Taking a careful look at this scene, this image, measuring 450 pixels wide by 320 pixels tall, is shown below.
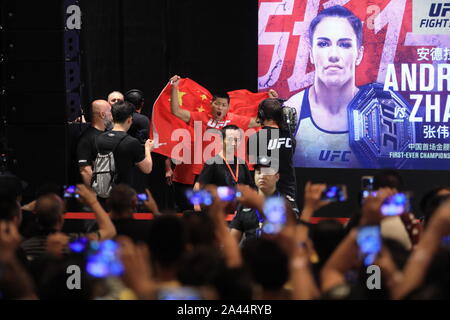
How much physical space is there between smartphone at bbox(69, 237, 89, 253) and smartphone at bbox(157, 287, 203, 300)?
0.96 metres

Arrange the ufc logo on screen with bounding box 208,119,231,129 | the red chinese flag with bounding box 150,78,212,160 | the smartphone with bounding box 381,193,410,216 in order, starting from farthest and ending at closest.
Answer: the red chinese flag with bounding box 150,78,212,160 → the ufc logo on screen with bounding box 208,119,231,129 → the smartphone with bounding box 381,193,410,216

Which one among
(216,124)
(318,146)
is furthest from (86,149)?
(318,146)

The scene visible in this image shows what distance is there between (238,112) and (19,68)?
2.57m

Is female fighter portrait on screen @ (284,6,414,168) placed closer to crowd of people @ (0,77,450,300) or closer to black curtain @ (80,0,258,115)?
black curtain @ (80,0,258,115)

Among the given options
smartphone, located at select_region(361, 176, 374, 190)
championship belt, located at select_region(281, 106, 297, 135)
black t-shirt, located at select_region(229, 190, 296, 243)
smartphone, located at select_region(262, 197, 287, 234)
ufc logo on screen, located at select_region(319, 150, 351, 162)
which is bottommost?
ufc logo on screen, located at select_region(319, 150, 351, 162)

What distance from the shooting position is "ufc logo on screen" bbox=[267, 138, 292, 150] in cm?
624

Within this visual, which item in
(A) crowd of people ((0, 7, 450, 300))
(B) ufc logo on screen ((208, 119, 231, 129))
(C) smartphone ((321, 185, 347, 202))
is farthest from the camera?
Answer: (B) ufc logo on screen ((208, 119, 231, 129))

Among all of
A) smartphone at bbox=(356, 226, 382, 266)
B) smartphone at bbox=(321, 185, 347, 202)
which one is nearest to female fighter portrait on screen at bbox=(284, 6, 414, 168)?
smartphone at bbox=(321, 185, 347, 202)

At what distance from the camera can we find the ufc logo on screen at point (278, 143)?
20.5 feet

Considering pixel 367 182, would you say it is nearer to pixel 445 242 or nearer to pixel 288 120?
pixel 288 120

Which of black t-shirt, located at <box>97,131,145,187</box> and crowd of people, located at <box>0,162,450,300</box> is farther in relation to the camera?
black t-shirt, located at <box>97,131,145,187</box>

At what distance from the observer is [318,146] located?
9.35 metres

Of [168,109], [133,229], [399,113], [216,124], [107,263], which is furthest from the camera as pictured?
[399,113]

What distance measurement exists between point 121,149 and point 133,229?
1.93m
